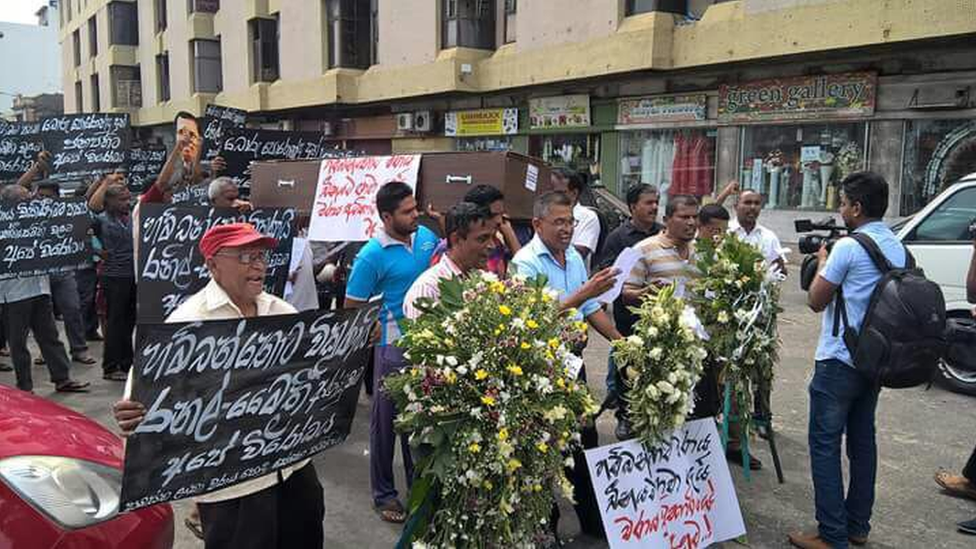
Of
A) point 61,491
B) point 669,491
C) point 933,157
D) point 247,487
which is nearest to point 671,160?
point 933,157

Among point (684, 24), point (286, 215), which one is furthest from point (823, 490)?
point (684, 24)

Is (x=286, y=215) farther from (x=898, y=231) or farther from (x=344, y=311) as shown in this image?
A: (x=898, y=231)

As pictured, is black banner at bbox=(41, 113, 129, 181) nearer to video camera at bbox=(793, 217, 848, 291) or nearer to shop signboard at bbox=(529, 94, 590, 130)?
video camera at bbox=(793, 217, 848, 291)

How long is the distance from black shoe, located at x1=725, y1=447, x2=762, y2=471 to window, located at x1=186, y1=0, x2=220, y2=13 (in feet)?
100

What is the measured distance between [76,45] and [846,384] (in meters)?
50.9

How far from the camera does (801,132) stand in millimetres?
14266

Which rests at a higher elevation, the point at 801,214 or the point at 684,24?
the point at 684,24

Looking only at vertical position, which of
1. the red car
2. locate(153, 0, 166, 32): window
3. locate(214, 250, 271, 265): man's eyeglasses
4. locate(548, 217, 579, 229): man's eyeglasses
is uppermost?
locate(153, 0, 166, 32): window

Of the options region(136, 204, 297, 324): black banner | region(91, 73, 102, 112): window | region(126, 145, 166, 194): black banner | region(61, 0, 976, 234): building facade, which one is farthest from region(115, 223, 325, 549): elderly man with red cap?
region(91, 73, 102, 112): window

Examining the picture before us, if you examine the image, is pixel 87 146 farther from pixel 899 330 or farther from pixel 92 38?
pixel 92 38

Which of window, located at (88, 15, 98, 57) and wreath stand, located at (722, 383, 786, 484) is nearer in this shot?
wreath stand, located at (722, 383, 786, 484)

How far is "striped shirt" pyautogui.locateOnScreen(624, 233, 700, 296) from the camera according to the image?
4.91 meters

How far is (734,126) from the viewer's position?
1511 centimetres

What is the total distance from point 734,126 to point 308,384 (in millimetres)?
14021
